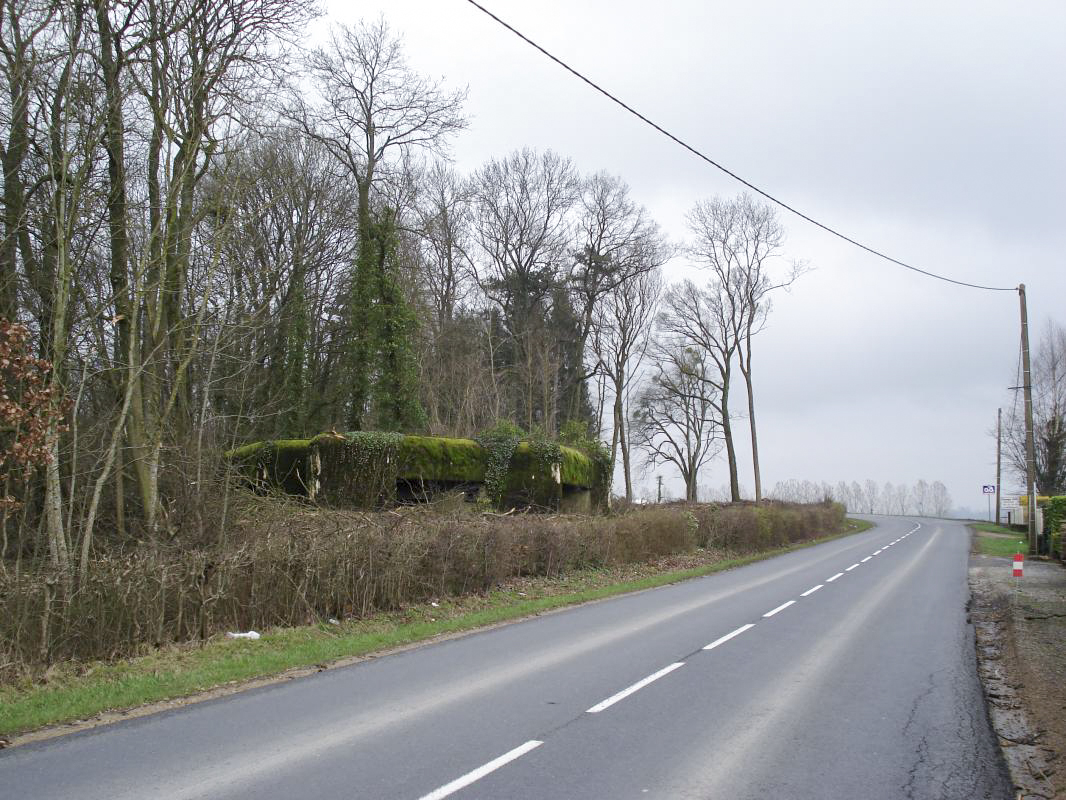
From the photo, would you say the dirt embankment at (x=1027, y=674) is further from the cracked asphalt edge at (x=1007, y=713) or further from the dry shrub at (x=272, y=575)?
the dry shrub at (x=272, y=575)

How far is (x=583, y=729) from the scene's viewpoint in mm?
6531

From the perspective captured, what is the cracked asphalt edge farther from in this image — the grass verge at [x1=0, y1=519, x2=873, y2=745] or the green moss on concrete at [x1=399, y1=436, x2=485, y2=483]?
the green moss on concrete at [x1=399, y1=436, x2=485, y2=483]

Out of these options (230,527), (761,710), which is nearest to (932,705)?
(761,710)

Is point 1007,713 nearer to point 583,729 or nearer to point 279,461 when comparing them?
point 583,729

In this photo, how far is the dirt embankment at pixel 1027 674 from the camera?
19.5 feet

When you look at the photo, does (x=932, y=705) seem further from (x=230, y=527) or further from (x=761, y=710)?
(x=230, y=527)

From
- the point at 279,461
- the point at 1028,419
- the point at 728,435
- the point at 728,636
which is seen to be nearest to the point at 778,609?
the point at 728,636

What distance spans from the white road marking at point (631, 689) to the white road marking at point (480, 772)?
3.92ft

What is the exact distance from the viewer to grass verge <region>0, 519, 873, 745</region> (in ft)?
24.0

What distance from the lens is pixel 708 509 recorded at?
30.4 m

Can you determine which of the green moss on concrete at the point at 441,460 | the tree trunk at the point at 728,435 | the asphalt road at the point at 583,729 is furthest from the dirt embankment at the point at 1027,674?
the tree trunk at the point at 728,435

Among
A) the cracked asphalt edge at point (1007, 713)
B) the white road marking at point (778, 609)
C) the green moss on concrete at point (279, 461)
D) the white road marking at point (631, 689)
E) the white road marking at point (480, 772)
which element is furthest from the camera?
the green moss on concrete at point (279, 461)

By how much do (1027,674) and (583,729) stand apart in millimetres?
5878

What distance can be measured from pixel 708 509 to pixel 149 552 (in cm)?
2348
